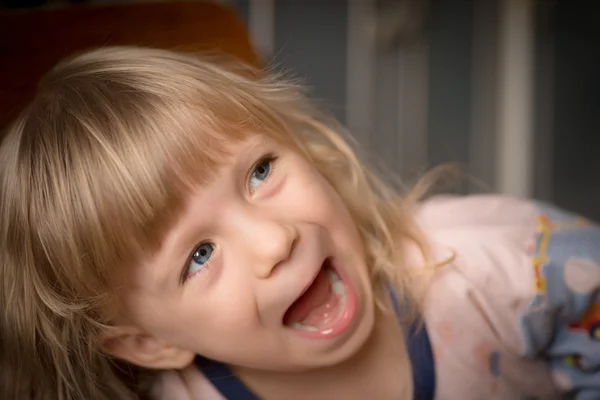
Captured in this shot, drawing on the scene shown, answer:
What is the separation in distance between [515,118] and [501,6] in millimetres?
219

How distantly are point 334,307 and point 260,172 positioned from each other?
0.15 meters

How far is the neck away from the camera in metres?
0.67

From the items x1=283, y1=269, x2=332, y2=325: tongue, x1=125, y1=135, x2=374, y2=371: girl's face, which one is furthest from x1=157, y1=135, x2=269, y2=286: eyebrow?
x1=283, y1=269, x2=332, y2=325: tongue

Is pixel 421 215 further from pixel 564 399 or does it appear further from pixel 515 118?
pixel 515 118

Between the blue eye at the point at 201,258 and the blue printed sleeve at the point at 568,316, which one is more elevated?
the blue eye at the point at 201,258

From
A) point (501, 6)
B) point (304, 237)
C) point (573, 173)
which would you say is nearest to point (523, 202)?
point (304, 237)

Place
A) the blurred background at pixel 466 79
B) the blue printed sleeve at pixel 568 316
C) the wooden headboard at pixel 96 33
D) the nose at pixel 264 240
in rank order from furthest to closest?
the blurred background at pixel 466 79 < the wooden headboard at pixel 96 33 < the blue printed sleeve at pixel 568 316 < the nose at pixel 264 240

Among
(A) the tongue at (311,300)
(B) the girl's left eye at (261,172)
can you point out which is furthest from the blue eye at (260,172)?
(A) the tongue at (311,300)

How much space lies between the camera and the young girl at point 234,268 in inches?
22.3

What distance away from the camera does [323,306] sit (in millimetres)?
618

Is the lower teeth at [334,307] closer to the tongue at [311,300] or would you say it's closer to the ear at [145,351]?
the tongue at [311,300]

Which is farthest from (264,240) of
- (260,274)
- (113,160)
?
(113,160)

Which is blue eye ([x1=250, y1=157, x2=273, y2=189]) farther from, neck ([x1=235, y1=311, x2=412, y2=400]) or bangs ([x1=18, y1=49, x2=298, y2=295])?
neck ([x1=235, y1=311, x2=412, y2=400])

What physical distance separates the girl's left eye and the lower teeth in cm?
11
